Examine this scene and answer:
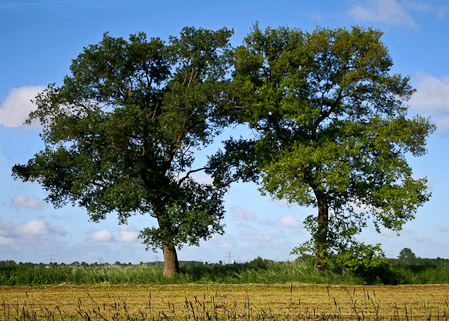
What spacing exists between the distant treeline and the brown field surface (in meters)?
2.18

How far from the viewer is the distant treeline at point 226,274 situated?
90.7 ft

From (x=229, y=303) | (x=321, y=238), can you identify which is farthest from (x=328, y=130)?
(x=229, y=303)

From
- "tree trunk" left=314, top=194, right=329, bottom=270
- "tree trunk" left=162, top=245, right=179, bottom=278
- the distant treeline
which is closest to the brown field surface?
the distant treeline

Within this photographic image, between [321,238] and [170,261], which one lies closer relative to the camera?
[321,238]

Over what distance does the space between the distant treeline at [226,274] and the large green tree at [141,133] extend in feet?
5.72

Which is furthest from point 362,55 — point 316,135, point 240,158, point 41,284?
point 41,284

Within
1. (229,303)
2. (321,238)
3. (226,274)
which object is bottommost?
(229,303)

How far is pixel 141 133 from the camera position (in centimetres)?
2727

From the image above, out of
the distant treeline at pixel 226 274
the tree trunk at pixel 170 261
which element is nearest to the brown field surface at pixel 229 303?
the distant treeline at pixel 226 274

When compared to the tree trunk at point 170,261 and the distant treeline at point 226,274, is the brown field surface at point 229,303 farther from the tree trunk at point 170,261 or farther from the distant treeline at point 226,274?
the tree trunk at point 170,261

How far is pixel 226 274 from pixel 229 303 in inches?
501

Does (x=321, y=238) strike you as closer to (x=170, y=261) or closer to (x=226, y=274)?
(x=226, y=274)

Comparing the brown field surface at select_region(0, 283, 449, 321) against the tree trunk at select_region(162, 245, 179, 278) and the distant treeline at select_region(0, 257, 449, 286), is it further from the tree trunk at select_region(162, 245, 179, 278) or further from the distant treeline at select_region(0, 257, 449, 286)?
the tree trunk at select_region(162, 245, 179, 278)

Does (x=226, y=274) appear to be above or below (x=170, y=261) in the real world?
below
